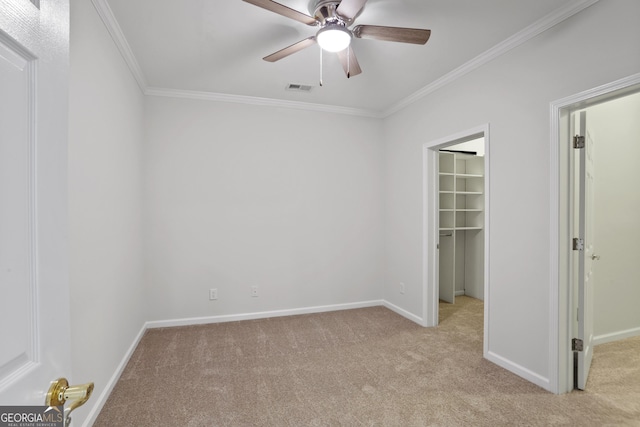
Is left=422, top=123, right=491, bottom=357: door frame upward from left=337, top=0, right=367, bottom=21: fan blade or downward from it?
downward

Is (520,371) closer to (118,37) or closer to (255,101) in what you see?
(255,101)

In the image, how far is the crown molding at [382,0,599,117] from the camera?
2074 mm

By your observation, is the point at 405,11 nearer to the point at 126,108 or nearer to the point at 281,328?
the point at 126,108

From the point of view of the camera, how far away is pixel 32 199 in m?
0.62

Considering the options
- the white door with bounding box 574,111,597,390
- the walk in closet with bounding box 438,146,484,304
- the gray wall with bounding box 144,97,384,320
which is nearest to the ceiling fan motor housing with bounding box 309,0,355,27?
the white door with bounding box 574,111,597,390

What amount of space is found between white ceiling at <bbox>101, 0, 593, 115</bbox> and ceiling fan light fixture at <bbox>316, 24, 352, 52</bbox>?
25 cm

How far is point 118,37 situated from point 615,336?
5.07m

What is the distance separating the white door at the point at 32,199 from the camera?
55 centimetres

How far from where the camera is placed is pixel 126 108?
9.04 ft

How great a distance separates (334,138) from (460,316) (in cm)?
272

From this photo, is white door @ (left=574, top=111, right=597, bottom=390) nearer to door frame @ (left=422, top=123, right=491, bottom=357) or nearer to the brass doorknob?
door frame @ (left=422, top=123, right=491, bottom=357)

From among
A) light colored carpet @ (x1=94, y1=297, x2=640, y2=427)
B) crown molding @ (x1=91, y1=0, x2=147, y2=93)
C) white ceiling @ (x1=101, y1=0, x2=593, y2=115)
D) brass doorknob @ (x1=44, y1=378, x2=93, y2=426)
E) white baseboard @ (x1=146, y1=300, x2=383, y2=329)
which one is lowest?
light colored carpet @ (x1=94, y1=297, x2=640, y2=427)

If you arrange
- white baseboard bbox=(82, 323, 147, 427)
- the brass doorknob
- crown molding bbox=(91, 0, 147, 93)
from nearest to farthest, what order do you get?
the brass doorknob < white baseboard bbox=(82, 323, 147, 427) < crown molding bbox=(91, 0, 147, 93)

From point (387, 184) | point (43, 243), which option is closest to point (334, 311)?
point (387, 184)
